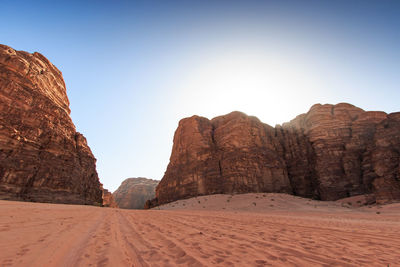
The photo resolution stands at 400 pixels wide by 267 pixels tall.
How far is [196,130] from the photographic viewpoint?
1473 inches

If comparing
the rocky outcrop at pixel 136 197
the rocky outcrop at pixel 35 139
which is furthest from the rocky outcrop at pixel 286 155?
the rocky outcrop at pixel 136 197

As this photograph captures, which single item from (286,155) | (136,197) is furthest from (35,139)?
(136,197)

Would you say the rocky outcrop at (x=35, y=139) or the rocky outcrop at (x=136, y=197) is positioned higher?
the rocky outcrop at (x=35, y=139)

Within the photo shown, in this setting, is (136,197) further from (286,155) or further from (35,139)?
(286,155)

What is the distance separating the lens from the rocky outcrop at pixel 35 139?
21922 mm

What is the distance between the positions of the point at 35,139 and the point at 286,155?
43.7m

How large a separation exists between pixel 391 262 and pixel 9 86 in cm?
3553

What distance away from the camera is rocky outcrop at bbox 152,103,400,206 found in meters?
29.5

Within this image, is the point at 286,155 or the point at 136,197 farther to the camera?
the point at 136,197

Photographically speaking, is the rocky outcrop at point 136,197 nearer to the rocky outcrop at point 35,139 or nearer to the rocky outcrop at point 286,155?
the rocky outcrop at point 286,155

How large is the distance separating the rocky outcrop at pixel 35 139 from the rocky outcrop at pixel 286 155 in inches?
681

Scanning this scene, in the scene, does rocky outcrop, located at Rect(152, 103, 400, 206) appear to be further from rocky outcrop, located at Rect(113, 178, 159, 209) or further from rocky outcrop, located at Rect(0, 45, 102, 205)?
rocky outcrop, located at Rect(113, 178, 159, 209)

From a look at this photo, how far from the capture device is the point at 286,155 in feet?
127

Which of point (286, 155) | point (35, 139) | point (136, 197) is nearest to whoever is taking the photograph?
point (35, 139)
